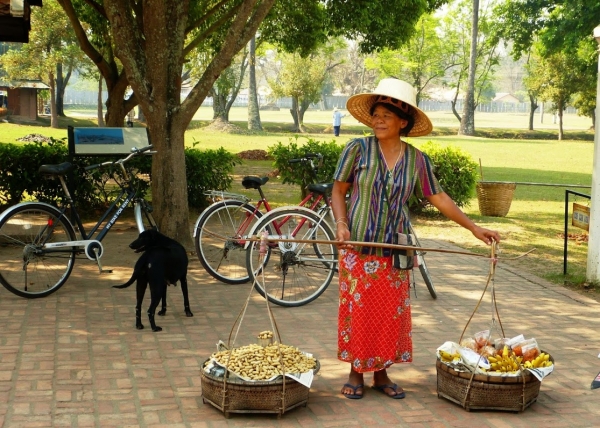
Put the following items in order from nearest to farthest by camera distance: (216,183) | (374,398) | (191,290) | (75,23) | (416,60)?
1. (374,398)
2. (191,290)
3. (75,23)
4. (216,183)
5. (416,60)

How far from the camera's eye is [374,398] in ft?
17.1

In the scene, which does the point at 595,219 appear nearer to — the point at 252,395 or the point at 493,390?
the point at 493,390

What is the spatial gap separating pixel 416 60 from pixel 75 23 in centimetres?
5724

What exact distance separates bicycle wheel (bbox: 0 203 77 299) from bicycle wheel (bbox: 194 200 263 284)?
132 cm

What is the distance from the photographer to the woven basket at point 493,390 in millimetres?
4883

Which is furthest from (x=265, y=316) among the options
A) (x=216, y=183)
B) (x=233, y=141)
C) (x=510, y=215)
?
(x=233, y=141)

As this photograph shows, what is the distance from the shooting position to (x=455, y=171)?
14484 mm

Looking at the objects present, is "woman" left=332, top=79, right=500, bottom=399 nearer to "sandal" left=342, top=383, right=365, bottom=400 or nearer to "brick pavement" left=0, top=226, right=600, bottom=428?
"sandal" left=342, top=383, right=365, bottom=400

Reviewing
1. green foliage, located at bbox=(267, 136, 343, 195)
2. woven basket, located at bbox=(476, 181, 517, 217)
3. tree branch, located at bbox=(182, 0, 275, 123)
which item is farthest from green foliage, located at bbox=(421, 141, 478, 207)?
tree branch, located at bbox=(182, 0, 275, 123)

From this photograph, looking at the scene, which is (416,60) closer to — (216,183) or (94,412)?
(216,183)

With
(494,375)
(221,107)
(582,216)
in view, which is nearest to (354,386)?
(494,375)

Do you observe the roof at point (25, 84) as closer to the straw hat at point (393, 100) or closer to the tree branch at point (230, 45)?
the tree branch at point (230, 45)

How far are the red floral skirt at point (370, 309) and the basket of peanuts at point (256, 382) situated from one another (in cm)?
34

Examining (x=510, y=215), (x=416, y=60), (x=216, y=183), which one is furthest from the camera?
(x=416, y=60)
